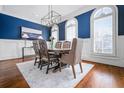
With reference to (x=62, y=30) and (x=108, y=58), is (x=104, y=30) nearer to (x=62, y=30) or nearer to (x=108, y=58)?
(x=108, y=58)

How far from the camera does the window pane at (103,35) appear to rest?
3.57 meters

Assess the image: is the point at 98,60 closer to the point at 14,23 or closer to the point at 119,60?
the point at 119,60

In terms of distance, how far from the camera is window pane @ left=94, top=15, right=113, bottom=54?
3.57 metres

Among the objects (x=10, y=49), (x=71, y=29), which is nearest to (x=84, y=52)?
(x=71, y=29)

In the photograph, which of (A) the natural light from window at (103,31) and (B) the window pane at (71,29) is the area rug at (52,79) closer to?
(A) the natural light from window at (103,31)

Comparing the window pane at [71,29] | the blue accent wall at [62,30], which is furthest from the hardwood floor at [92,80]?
the blue accent wall at [62,30]

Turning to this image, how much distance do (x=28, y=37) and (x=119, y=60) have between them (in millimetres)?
5240

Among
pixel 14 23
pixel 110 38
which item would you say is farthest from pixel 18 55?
pixel 110 38

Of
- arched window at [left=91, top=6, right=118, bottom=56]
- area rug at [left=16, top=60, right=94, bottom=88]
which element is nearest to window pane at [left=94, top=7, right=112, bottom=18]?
arched window at [left=91, top=6, right=118, bottom=56]

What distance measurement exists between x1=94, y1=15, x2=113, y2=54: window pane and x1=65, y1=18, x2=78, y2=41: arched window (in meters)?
1.28

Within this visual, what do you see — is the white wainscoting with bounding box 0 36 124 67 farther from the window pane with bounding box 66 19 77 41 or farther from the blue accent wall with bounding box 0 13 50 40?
the window pane with bounding box 66 19 77 41

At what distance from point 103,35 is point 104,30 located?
0.74 feet

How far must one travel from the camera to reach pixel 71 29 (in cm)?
552

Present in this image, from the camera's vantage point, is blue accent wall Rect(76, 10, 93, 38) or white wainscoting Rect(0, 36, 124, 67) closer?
white wainscoting Rect(0, 36, 124, 67)
